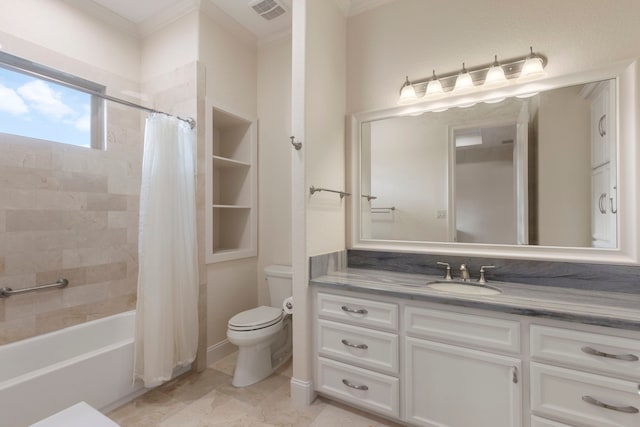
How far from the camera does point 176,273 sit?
2.02m

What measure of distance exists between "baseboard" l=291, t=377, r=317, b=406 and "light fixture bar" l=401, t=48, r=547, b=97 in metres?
2.03

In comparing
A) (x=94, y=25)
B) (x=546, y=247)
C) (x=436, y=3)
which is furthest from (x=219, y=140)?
(x=546, y=247)

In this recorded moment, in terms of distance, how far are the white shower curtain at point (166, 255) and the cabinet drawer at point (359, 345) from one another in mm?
1009

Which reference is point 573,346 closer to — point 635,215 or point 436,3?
point 635,215

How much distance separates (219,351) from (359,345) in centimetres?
136

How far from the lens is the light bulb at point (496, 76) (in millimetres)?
1698

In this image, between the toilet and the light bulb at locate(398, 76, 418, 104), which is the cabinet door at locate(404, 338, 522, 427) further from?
the light bulb at locate(398, 76, 418, 104)

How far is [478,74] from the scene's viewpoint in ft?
5.94

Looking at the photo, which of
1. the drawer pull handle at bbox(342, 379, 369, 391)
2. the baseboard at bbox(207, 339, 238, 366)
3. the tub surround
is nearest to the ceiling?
the tub surround

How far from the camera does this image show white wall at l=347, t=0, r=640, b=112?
152cm

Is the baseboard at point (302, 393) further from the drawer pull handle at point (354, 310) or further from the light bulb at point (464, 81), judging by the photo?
the light bulb at point (464, 81)

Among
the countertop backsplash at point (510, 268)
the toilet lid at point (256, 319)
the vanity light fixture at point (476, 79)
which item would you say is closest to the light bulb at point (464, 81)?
the vanity light fixture at point (476, 79)

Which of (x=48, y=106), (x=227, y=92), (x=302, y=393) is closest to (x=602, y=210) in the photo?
(x=302, y=393)

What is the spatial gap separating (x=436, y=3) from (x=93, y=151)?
2.70 m
